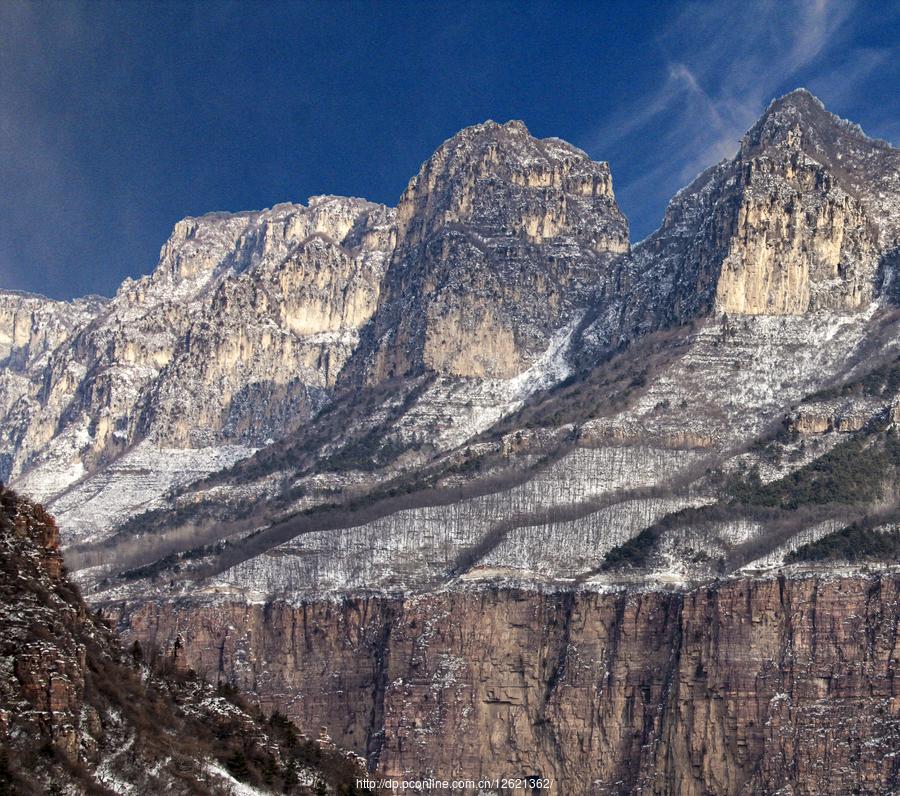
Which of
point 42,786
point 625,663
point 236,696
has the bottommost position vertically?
point 42,786

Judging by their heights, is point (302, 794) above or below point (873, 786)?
Result: below

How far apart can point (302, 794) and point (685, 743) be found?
373 feet

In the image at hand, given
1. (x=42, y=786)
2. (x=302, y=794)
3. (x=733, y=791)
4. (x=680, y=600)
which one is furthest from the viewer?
(x=680, y=600)

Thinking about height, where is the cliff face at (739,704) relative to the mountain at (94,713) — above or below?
above

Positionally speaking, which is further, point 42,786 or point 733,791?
point 733,791

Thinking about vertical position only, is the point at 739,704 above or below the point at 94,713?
above

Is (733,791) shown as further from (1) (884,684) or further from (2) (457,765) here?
(2) (457,765)

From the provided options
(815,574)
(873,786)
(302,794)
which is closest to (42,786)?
(302,794)

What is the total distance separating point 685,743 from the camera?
18812 cm

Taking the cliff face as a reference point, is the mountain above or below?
below

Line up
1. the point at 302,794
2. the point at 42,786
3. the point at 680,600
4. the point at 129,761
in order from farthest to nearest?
the point at 680,600, the point at 302,794, the point at 129,761, the point at 42,786

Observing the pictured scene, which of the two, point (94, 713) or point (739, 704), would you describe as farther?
point (739, 704)

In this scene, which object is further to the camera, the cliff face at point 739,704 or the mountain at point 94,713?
the cliff face at point 739,704

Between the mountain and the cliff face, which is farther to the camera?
the cliff face
